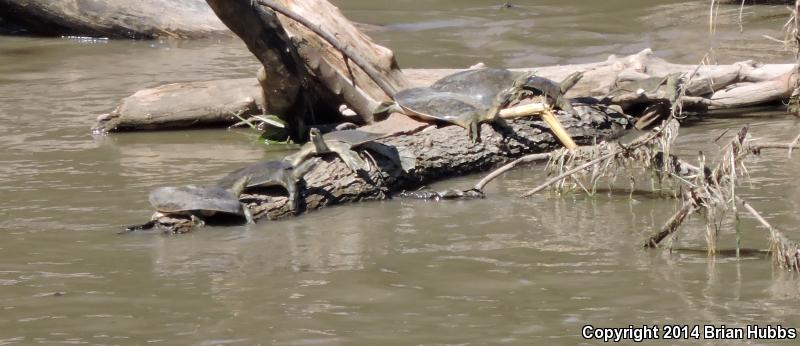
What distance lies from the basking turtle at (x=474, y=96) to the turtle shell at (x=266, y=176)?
4.17ft

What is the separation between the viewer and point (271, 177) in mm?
5625

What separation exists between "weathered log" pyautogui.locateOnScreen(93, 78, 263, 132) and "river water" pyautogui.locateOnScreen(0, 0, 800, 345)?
0.43ft

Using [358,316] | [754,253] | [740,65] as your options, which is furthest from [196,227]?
[740,65]

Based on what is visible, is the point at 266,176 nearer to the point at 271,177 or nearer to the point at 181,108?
the point at 271,177

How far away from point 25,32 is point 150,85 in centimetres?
390

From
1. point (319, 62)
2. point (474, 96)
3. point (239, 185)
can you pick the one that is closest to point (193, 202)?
point (239, 185)

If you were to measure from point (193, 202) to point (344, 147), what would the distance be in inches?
40.9

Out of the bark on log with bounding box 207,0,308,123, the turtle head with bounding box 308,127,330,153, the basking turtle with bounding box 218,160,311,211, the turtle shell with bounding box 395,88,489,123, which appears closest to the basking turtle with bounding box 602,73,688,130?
the turtle shell with bounding box 395,88,489,123

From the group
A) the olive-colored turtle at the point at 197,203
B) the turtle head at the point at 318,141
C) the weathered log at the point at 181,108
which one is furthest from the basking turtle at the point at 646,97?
the olive-colored turtle at the point at 197,203

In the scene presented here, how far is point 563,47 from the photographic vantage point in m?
10.5

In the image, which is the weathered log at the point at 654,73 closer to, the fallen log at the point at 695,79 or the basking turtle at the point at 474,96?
the fallen log at the point at 695,79

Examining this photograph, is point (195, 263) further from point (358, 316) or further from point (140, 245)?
point (358, 316)

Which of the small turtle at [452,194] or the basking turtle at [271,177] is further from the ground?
the basking turtle at [271,177]

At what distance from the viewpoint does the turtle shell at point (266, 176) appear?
5598 mm
